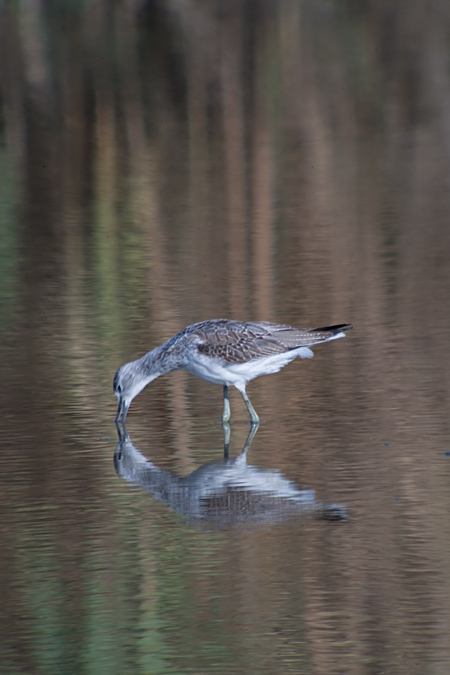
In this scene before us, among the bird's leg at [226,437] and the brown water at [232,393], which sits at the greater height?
the brown water at [232,393]

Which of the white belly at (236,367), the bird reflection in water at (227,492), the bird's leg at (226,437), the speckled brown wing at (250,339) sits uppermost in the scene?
the speckled brown wing at (250,339)

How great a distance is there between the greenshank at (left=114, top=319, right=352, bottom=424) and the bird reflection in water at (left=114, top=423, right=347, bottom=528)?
2.76 ft

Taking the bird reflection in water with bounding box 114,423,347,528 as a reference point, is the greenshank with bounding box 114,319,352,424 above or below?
above

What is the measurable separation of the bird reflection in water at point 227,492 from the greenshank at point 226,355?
84cm

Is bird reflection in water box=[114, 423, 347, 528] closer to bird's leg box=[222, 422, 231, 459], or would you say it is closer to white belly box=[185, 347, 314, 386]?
bird's leg box=[222, 422, 231, 459]

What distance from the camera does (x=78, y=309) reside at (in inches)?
510

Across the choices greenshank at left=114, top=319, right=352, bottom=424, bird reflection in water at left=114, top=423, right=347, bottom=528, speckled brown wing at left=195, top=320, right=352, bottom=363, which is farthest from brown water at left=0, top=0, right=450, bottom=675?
speckled brown wing at left=195, top=320, right=352, bottom=363

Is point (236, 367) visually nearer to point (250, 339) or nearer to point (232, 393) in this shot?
point (250, 339)

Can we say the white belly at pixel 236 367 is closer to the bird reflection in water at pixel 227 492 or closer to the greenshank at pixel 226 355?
the greenshank at pixel 226 355

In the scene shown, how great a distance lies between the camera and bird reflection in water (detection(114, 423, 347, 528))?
282 inches

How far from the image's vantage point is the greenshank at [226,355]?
925cm

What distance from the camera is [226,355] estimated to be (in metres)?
9.23

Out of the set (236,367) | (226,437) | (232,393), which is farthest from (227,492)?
(232,393)

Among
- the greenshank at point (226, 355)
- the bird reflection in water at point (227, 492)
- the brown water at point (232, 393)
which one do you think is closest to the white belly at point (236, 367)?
the greenshank at point (226, 355)
